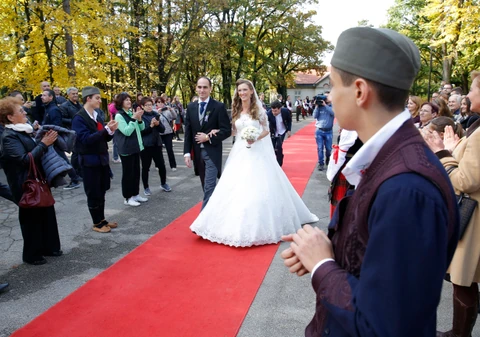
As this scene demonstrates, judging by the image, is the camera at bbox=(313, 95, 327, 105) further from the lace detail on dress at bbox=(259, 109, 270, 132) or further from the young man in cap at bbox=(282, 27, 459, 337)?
the young man in cap at bbox=(282, 27, 459, 337)

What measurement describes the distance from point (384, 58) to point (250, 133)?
4.29m

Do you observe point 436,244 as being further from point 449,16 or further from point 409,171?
point 449,16

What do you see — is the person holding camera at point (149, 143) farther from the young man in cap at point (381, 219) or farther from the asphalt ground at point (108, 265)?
the young man in cap at point (381, 219)

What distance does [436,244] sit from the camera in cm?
88

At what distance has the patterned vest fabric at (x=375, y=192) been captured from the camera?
94 cm

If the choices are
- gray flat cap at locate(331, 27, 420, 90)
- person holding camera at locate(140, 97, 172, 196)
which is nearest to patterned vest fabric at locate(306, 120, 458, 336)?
gray flat cap at locate(331, 27, 420, 90)

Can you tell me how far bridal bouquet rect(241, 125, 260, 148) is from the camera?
5.30 m

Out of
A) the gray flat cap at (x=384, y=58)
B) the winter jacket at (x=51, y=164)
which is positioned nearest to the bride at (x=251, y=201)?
the winter jacket at (x=51, y=164)

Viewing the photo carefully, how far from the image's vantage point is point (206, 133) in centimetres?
571

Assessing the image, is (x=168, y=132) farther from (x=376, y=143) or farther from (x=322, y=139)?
(x=376, y=143)

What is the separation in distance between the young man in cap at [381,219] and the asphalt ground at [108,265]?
217 cm

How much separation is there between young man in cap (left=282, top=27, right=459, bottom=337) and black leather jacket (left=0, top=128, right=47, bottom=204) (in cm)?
387

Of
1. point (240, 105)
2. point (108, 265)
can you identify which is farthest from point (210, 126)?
point (108, 265)

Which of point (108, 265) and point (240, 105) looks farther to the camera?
point (240, 105)
